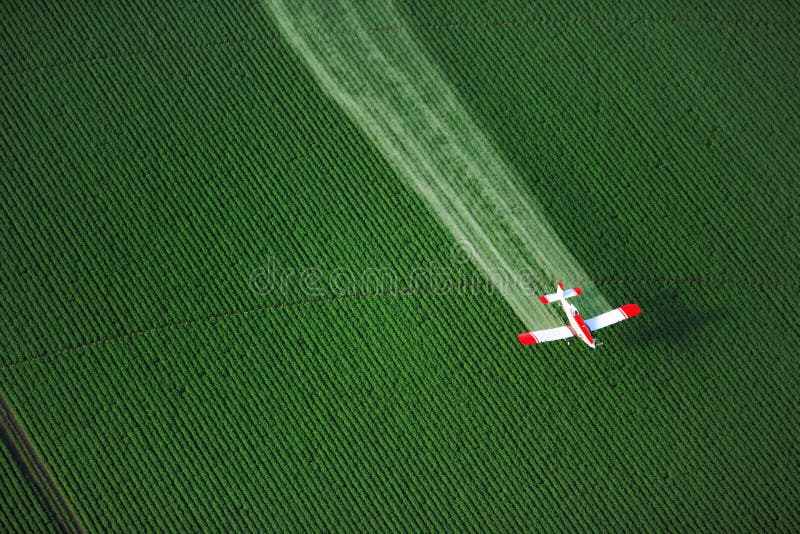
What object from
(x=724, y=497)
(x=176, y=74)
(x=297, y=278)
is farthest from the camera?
(x=176, y=74)

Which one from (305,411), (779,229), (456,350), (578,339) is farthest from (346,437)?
(779,229)

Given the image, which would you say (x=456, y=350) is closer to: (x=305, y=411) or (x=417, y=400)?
(x=417, y=400)

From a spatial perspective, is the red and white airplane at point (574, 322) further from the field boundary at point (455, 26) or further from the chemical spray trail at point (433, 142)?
the field boundary at point (455, 26)


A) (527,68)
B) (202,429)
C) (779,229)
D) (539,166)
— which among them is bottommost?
(779,229)

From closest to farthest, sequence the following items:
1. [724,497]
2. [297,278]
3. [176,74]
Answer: [724,497] → [297,278] → [176,74]

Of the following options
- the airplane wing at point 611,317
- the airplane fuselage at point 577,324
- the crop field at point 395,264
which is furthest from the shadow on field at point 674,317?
the airplane fuselage at point 577,324

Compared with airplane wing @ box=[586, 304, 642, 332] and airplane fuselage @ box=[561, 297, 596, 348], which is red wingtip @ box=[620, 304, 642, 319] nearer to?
airplane wing @ box=[586, 304, 642, 332]
